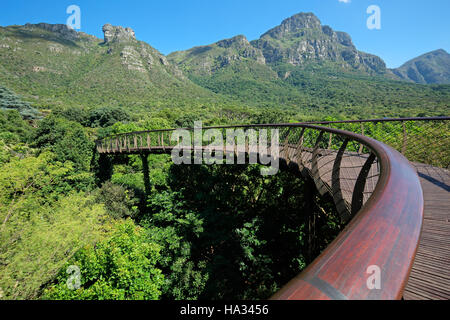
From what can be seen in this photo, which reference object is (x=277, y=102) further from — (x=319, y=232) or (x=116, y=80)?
(x=319, y=232)

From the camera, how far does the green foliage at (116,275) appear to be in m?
7.04

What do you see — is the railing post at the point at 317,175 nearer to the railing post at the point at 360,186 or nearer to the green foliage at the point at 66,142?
the railing post at the point at 360,186

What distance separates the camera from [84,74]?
82.2 m

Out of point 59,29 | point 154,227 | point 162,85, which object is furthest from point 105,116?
point 59,29

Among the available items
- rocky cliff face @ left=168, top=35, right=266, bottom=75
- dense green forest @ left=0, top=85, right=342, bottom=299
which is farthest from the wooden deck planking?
rocky cliff face @ left=168, top=35, right=266, bottom=75

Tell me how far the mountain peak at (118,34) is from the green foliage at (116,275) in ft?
423

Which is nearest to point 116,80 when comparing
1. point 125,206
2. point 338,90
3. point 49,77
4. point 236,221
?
point 49,77

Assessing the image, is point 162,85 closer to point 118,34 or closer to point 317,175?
point 118,34

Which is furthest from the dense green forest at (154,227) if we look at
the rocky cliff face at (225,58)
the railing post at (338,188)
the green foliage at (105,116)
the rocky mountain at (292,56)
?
the rocky mountain at (292,56)

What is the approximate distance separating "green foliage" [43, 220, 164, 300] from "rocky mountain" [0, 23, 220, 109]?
63.6 meters

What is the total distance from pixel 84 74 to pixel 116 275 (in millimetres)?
100274

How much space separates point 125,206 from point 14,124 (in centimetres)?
2964

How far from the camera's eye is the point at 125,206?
13766 mm
